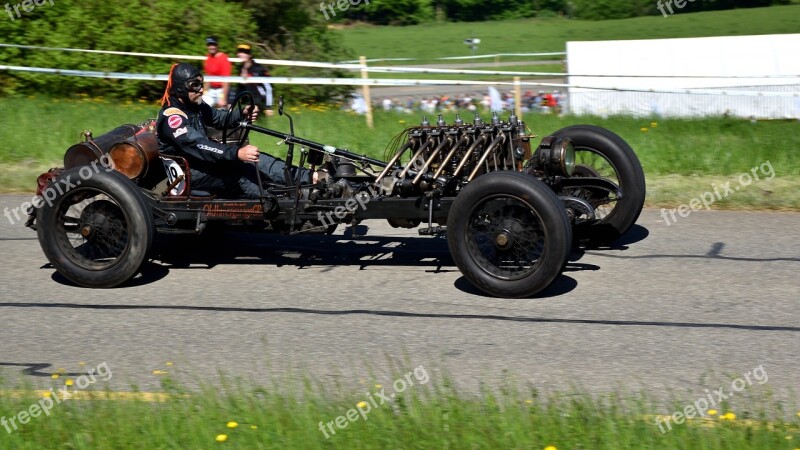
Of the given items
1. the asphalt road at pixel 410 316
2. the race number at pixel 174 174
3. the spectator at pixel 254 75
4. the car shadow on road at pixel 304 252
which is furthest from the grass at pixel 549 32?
the race number at pixel 174 174

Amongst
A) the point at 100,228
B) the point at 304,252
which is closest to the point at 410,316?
the point at 304,252

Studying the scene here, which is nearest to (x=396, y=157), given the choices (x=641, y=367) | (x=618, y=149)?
(x=618, y=149)

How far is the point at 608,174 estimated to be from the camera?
25.5 feet

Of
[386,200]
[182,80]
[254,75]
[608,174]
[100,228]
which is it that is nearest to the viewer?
[386,200]

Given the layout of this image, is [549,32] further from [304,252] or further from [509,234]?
[509,234]

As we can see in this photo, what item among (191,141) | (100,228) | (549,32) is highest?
(191,141)

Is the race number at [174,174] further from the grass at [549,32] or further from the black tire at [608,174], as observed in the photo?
the grass at [549,32]

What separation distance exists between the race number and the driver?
8 centimetres

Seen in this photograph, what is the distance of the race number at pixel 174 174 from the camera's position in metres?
7.30

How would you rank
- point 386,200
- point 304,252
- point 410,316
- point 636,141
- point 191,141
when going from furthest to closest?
point 636,141, point 304,252, point 191,141, point 386,200, point 410,316

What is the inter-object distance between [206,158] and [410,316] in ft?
6.41

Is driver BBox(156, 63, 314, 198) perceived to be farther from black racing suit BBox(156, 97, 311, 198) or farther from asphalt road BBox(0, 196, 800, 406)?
asphalt road BBox(0, 196, 800, 406)

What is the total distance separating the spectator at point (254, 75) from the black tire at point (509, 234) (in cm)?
732

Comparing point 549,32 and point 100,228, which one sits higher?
point 100,228
